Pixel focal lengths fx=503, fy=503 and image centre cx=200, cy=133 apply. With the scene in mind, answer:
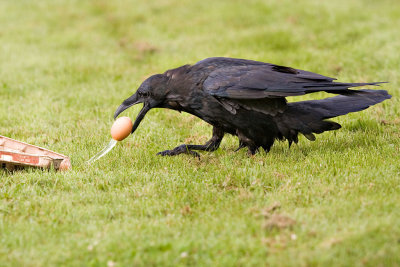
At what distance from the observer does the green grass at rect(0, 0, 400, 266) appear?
3756 millimetres

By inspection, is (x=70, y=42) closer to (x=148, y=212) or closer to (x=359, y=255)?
(x=148, y=212)

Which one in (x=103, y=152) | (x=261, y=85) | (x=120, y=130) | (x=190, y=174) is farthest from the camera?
(x=103, y=152)

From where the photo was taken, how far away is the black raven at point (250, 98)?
5.44 meters

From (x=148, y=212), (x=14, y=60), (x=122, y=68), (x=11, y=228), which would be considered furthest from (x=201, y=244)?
(x=14, y=60)

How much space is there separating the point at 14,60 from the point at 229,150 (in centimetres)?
640

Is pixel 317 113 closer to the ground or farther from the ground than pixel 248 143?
farther from the ground

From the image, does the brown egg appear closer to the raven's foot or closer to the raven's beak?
the raven's beak

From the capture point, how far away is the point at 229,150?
632 cm

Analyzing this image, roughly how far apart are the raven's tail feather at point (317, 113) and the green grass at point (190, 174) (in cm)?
27

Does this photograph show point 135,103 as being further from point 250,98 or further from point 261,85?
point 261,85

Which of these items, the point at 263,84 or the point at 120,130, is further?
the point at 120,130

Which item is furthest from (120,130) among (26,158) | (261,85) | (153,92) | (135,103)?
(261,85)

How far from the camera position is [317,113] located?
5891 millimetres

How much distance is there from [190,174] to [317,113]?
1723 mm
